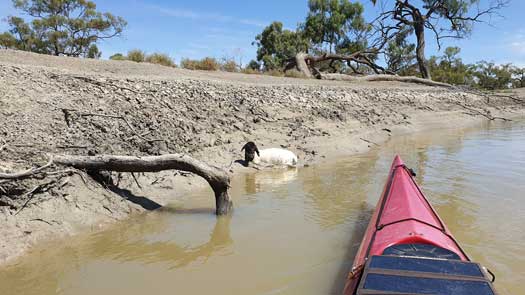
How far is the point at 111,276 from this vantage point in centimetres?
392

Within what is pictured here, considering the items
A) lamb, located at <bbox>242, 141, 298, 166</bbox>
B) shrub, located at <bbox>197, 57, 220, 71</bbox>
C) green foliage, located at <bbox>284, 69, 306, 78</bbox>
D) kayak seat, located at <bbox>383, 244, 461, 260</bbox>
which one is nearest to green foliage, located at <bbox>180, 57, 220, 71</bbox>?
shrub, located at <bbox>197, 57, 220, 71</bbox>

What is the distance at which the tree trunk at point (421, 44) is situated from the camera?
22.6 m

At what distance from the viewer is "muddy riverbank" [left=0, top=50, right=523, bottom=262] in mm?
4879

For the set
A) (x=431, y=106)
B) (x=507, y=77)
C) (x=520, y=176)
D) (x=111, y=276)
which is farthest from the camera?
(x=507, y=77)

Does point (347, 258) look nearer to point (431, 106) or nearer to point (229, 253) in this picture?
point (229, 253)

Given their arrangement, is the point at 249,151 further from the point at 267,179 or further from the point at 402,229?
the point at 402,229

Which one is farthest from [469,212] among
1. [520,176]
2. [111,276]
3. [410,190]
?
[111,276]

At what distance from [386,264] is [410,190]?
1835mm

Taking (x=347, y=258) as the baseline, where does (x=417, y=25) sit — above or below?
above

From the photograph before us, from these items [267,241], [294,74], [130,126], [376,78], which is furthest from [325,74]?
[267,241]

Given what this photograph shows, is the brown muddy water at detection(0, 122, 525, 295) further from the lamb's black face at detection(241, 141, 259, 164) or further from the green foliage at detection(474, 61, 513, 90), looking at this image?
the green foliage at detection(474, 61, 513, 90)

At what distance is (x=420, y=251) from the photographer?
3.16m

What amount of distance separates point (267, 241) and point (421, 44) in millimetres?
21264

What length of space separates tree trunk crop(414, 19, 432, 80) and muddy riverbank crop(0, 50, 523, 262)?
970 centimetres
